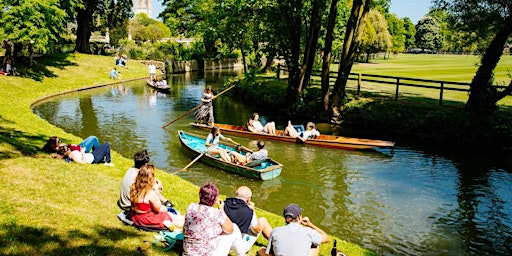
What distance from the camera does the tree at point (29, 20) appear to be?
28859mm

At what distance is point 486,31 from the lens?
2061cm

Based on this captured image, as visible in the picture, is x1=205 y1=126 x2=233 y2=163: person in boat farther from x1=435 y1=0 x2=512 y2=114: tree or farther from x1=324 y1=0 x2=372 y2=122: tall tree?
x1=435 y1=0 x2=512 y2=114: tree

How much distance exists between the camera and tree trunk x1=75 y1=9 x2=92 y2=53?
4578cm

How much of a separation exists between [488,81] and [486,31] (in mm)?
3063

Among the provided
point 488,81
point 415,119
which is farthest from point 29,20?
point 488,81

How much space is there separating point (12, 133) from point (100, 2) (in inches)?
1480

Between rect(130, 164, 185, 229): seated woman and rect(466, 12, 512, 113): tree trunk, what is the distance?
52.8 feet

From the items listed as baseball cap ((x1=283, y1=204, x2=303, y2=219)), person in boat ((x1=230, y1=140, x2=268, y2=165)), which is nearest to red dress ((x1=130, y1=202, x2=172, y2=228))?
baseball cap ((x1=283, y1=204, x2=303, y2=219))

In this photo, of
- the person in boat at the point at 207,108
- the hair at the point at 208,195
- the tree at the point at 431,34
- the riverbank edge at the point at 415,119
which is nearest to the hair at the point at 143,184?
the hair at the point at 208,195

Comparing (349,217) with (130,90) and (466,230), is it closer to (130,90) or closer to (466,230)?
(466,230)

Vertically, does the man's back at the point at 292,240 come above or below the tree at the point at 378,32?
below

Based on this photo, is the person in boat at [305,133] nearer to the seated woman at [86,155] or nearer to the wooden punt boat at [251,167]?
the wooden punt boat at [251,167]

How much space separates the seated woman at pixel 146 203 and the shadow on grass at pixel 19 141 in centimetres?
530

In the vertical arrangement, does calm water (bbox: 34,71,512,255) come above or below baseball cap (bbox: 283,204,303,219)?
below
